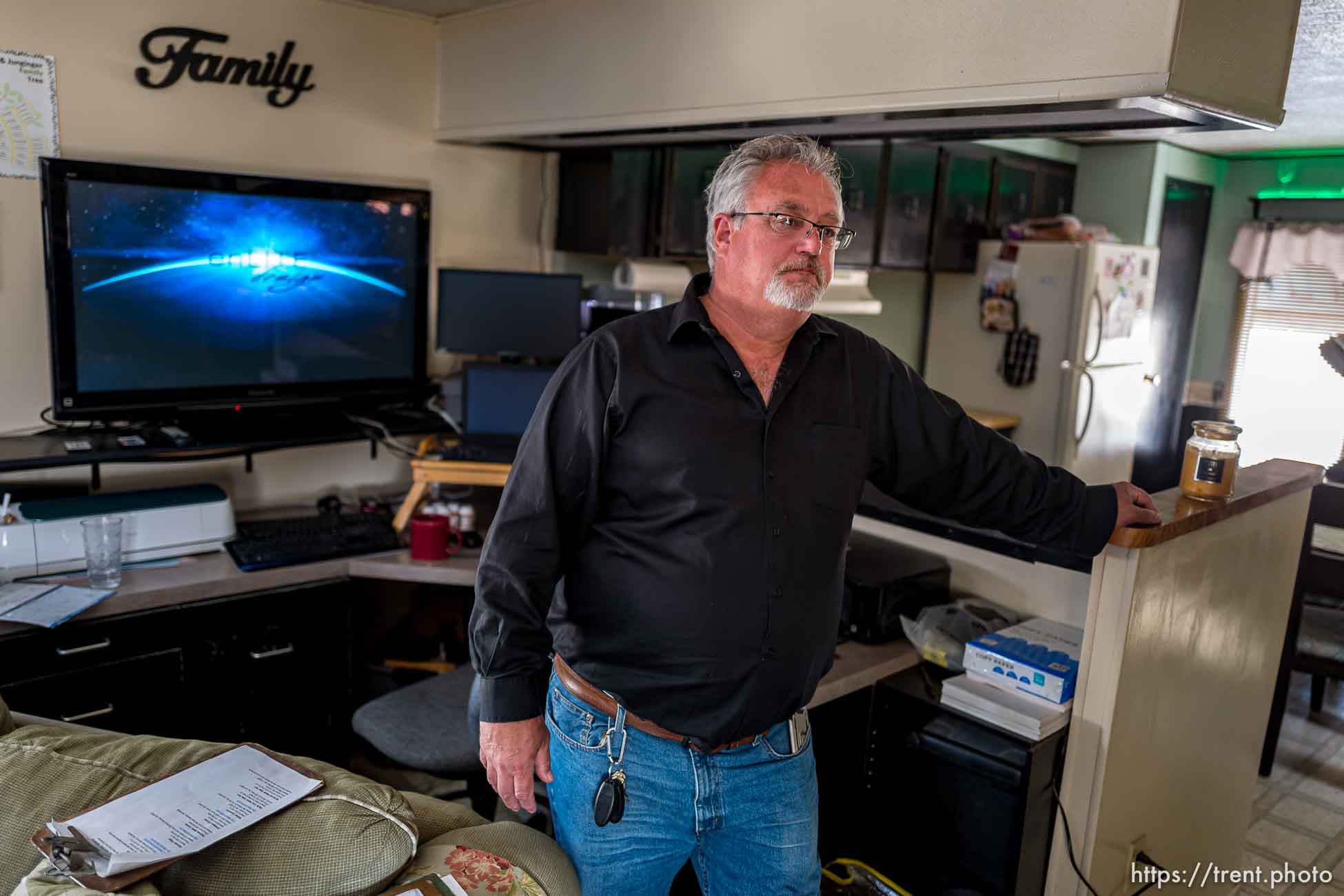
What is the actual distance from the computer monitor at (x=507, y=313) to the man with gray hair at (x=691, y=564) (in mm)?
1592

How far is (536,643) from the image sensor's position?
5.03 ft

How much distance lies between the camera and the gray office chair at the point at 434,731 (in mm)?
2076

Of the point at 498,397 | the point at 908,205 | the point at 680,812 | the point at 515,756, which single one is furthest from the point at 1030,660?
the point at 908,205

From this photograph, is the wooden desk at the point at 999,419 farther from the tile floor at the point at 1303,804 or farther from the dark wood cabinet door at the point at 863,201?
the tile floor at the point at 1303,804

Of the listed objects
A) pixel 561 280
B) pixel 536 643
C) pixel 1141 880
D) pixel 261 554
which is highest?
pixel 561 280

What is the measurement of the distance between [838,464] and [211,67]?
2.17m

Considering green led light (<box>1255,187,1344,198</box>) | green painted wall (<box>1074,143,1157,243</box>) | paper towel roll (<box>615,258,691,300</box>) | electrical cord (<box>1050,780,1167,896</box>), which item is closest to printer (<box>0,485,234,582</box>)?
paper towel roll (<box>615,258,691,300</box>)

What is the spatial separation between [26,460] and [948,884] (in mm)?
2183

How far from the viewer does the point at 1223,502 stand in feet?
6.92

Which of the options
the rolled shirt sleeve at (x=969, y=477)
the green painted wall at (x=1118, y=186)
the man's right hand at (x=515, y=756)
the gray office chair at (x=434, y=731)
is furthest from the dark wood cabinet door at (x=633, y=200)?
the green painted wall at (x=1118, y=186)

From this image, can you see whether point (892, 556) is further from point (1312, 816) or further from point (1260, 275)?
point (1260, 275)

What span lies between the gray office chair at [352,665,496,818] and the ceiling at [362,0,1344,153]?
1.93 metres

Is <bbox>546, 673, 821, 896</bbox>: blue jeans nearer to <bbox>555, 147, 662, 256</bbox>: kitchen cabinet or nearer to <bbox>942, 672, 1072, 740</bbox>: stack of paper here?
<bbox>942, 672, 1072, 740</bbox>: stack of paper

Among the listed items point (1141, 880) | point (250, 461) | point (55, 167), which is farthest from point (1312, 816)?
point (55, 167)
